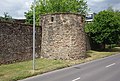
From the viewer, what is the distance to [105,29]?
38938mm

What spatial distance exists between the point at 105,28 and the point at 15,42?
66.0 feet

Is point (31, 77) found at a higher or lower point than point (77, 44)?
lower

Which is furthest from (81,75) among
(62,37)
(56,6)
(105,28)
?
(56,6)

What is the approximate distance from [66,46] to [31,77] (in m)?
10.3

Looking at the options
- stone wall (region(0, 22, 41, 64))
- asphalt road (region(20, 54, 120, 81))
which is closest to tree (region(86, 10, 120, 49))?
stone wall (region(0, 22, 41, 64))

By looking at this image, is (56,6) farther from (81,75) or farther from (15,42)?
(81,75)

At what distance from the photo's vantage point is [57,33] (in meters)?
25.7

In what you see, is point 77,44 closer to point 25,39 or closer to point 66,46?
point 66,46

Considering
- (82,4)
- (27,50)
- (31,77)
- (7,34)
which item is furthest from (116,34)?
(31,77)

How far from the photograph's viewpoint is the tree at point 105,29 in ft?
127

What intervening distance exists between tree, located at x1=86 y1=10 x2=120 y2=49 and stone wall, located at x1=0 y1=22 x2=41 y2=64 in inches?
681

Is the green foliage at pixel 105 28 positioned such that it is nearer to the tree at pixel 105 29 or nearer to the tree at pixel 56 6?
the tree at pixel 105 29

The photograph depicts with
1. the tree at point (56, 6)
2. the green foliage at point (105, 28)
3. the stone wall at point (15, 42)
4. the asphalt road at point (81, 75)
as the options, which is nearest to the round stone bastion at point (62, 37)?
the stone wall at point (15, 42)

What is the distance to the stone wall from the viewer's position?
819 inches
